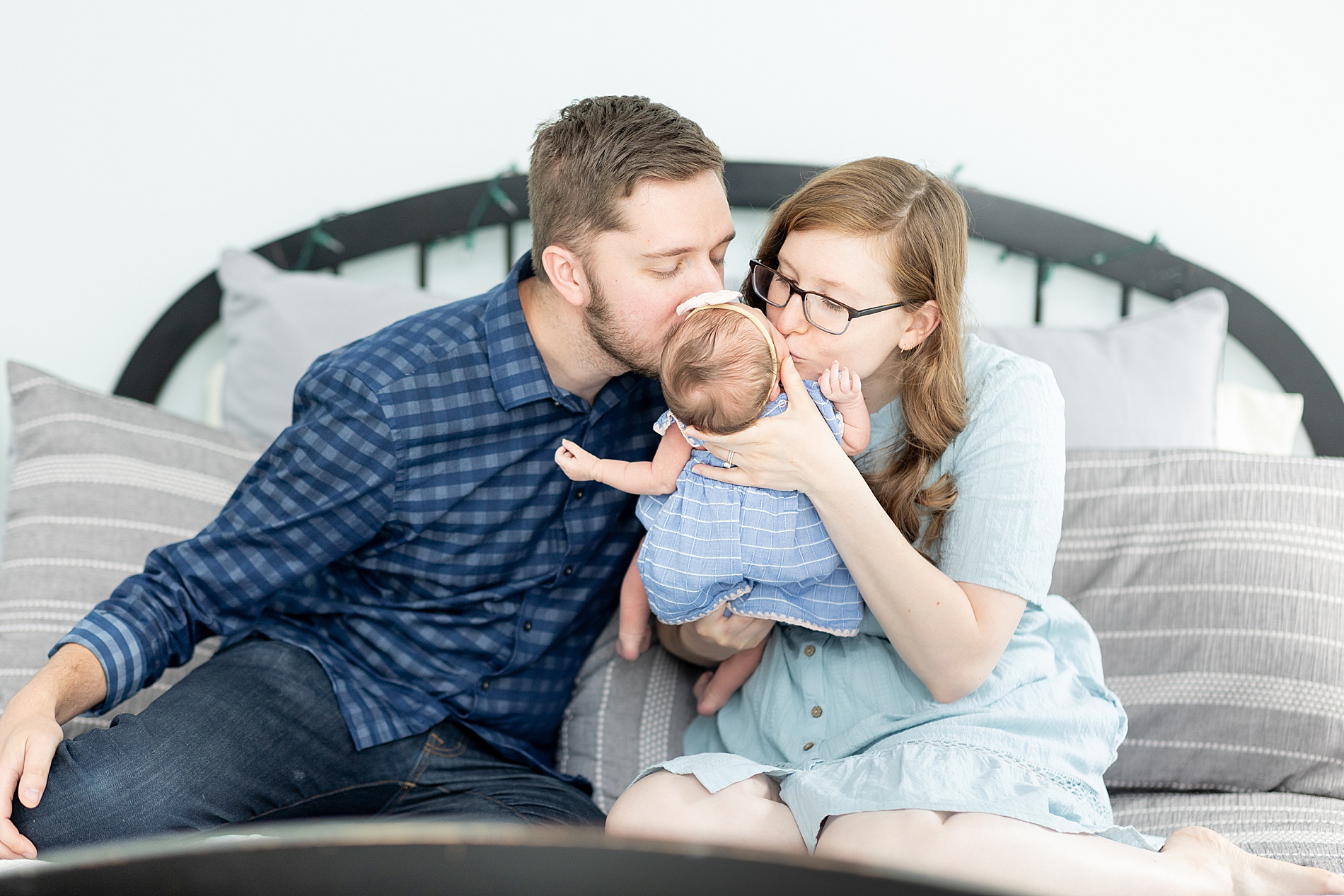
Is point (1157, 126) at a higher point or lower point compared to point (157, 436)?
higher

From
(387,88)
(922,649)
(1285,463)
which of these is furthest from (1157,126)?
(387,88)

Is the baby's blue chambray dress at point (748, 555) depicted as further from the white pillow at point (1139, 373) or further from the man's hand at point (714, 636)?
the white pillow at point (1139, 373)

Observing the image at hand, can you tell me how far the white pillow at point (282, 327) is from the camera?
1934mm

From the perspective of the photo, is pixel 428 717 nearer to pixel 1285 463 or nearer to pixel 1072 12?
pixel 1285 463

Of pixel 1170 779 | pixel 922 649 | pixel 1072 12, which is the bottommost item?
pixel 1170 779

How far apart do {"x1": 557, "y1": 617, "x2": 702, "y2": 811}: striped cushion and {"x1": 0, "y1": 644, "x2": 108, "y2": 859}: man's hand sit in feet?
2.32

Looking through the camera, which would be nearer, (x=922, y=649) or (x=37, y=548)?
(x=922, y=649)

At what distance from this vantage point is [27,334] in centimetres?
224

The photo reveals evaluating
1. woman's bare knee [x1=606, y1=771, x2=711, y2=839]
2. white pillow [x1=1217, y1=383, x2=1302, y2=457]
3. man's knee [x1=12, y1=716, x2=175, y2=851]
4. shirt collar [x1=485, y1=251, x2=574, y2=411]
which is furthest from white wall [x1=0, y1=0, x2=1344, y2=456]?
woman's bare knee [x1=606, y1=771, x2=711, y2=839]

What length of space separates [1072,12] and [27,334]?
2.50 meters

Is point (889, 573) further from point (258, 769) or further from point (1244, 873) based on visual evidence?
point (258, 769)

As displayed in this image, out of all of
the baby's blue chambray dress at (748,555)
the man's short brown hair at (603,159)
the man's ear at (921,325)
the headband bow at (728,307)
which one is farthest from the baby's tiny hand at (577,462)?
the man's ear at (921,325)

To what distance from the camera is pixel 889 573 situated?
1220 mm

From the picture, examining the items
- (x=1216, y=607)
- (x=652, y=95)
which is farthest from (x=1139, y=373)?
(x=652, y=95)
